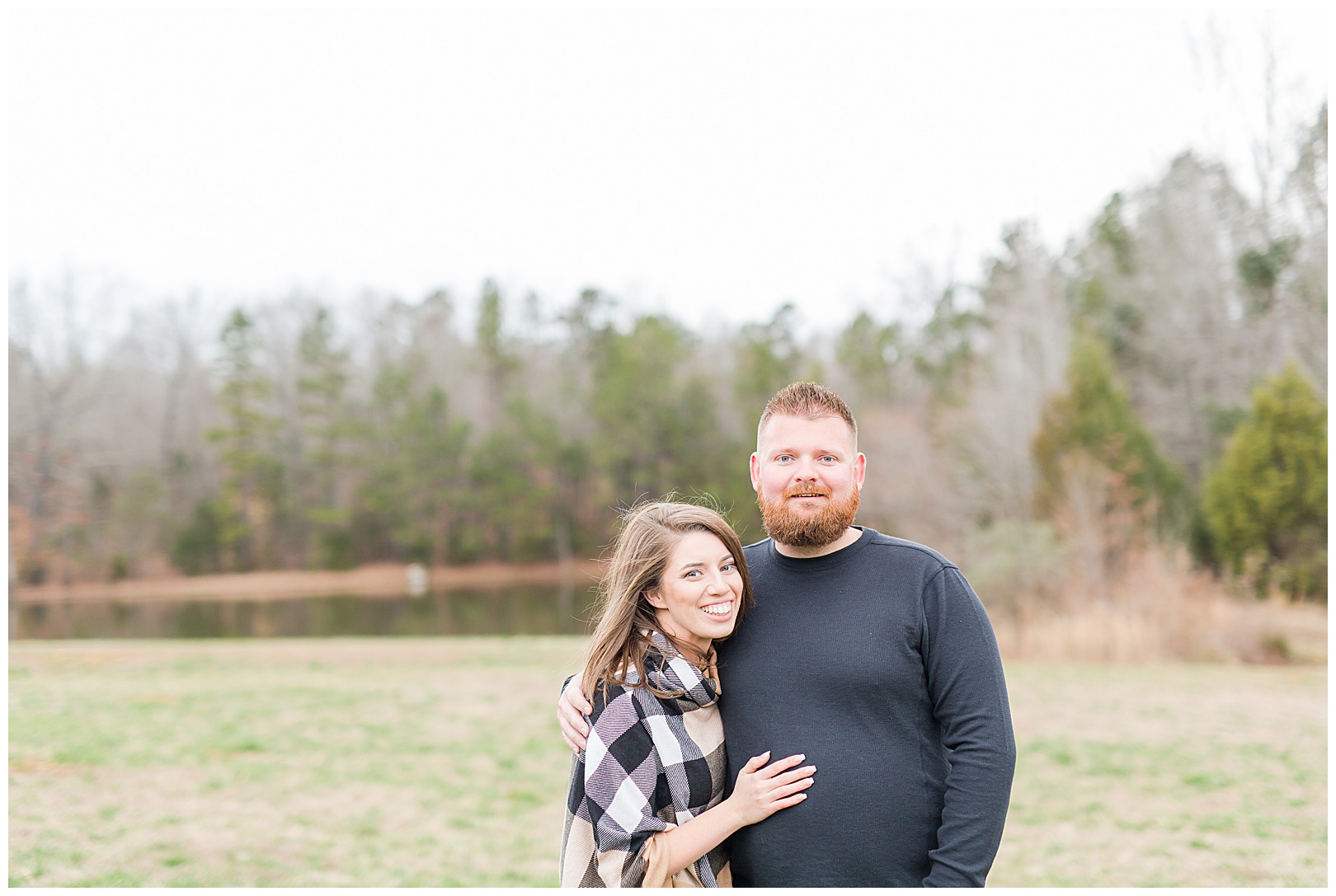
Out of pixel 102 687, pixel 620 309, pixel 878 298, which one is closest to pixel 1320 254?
pixel 878 298

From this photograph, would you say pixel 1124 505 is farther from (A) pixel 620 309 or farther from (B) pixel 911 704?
(A) pixel 620 309

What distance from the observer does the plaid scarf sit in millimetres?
2318

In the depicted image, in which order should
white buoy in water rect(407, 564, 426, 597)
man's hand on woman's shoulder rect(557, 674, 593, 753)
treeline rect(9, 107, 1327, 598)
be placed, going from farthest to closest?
white buoy in water rect(407, 564, 426, 597) < treeline rect(9, 107, 1327, 598) < man's hand on woman's shoulder rect(557, 674, 593, 753)

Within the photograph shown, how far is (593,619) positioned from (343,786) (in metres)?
5.52

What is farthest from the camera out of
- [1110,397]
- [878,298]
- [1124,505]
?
[878,298]

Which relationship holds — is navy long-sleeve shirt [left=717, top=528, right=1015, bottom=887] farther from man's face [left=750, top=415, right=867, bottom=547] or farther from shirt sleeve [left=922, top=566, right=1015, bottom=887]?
man's face [left=750, top=415, right=867, bottom=547]

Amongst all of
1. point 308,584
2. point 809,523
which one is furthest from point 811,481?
point 308,584

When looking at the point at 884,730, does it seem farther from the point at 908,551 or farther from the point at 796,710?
the point at 908,551

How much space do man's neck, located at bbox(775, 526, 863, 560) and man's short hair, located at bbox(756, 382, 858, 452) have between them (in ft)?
0.85

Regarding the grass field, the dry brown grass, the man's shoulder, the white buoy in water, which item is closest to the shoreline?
the white buoy in water

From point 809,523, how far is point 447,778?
6070mm

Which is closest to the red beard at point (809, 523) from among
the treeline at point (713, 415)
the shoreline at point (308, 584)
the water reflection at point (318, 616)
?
the treeline at point (713, 415)

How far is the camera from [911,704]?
8.02ft

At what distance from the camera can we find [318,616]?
96.0 feet
